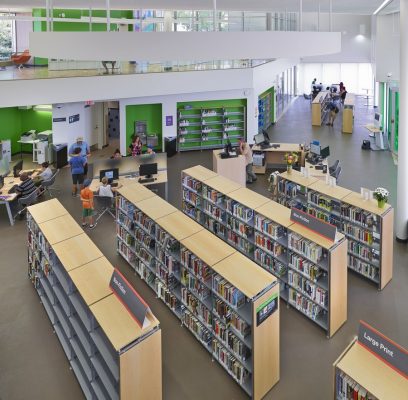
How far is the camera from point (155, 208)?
27.1 feet

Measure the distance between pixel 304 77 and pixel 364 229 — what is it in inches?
1112

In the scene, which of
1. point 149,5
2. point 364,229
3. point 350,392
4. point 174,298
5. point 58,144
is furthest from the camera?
point 58,144

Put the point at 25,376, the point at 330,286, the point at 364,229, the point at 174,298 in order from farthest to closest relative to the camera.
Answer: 1. the point at 364,229
2. the point at 174,298
3. the point at 330,286
4. the point at 25,376

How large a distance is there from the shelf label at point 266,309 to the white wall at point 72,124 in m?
12.9

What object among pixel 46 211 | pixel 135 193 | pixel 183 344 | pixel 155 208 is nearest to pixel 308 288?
pixel 183 344

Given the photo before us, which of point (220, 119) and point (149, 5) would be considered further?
point (220, 119)

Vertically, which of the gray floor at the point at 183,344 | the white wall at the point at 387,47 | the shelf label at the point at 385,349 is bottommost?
the gray floor at the point at 183,344

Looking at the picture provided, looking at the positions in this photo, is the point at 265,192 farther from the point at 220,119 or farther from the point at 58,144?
the point at 58,144

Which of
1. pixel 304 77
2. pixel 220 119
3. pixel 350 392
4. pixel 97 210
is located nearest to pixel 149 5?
pixel 97 210

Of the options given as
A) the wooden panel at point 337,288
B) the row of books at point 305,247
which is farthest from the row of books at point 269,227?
the wooden panel at point 337,288

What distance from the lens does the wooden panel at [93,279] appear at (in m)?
5.48

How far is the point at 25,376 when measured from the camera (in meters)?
5.98

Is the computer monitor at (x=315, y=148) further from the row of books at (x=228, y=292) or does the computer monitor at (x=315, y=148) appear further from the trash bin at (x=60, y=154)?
the trash bin at (x=60, y=154)

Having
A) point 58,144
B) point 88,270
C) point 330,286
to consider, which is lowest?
point 330,286
